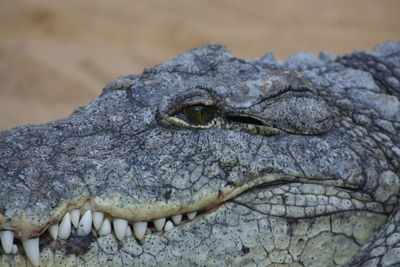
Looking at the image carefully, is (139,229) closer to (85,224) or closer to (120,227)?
(120,227)

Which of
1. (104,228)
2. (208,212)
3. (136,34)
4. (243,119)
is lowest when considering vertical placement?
(104,228)

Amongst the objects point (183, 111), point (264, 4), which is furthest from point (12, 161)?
point (264, 4)

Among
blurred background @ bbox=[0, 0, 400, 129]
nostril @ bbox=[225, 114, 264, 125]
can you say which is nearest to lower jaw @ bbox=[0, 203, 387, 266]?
nostril @ bbox=[225, 114, 264, 125]

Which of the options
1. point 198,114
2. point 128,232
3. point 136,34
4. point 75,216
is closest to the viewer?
point 75,216

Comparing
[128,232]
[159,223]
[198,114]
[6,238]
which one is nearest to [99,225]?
[128,232]

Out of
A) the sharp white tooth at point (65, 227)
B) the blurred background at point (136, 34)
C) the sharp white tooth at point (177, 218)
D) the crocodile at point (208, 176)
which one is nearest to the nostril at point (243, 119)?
the crocodile at point (208, 176)

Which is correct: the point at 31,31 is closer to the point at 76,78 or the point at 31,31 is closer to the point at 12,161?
the point at 76,78

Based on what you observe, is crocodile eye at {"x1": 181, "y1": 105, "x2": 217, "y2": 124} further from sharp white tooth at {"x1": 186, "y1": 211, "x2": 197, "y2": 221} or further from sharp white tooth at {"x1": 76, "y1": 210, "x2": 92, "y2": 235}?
sharp white tooth at {"x1": 76, "y1": 210, "x2": 92, "y2": 235}
